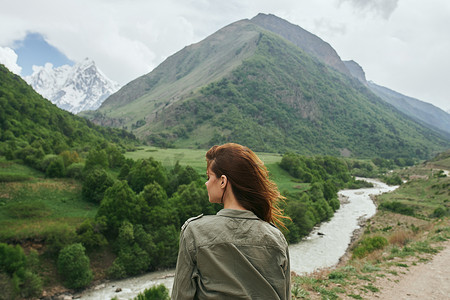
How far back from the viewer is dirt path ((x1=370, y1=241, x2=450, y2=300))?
11930 mm

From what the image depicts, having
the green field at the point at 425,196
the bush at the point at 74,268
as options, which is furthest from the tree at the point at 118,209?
the green field at the point at 425,196

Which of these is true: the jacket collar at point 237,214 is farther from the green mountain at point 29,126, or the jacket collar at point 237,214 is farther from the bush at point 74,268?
the green mountain at point 29,126

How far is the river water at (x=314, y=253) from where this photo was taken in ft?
110

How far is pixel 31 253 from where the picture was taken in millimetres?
33875

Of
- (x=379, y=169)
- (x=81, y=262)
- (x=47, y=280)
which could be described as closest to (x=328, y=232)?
(x=81, y=262)

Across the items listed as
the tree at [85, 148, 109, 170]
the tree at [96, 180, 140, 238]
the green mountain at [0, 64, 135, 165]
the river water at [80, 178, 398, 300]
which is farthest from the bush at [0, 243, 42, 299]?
the green mountain at [0, 64, 135, 165]

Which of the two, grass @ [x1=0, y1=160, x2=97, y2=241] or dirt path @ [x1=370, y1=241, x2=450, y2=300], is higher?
dirt path @ [x1=370, y1=241, x2=450, y2=300]

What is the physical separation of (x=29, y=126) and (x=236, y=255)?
104 m

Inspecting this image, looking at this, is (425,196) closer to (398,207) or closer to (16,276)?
(398,207)

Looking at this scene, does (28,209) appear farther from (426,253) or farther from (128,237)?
(426,253)

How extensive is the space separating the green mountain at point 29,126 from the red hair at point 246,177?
69.8 meters

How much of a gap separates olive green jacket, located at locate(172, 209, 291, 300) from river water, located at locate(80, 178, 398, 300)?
19358 millimetres

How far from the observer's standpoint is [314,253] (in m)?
43.8

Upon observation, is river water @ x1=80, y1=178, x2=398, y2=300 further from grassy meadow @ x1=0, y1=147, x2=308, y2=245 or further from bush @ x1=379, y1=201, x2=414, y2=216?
grassy meadow @ x1=0, y1=147, x2=308, y2=245
